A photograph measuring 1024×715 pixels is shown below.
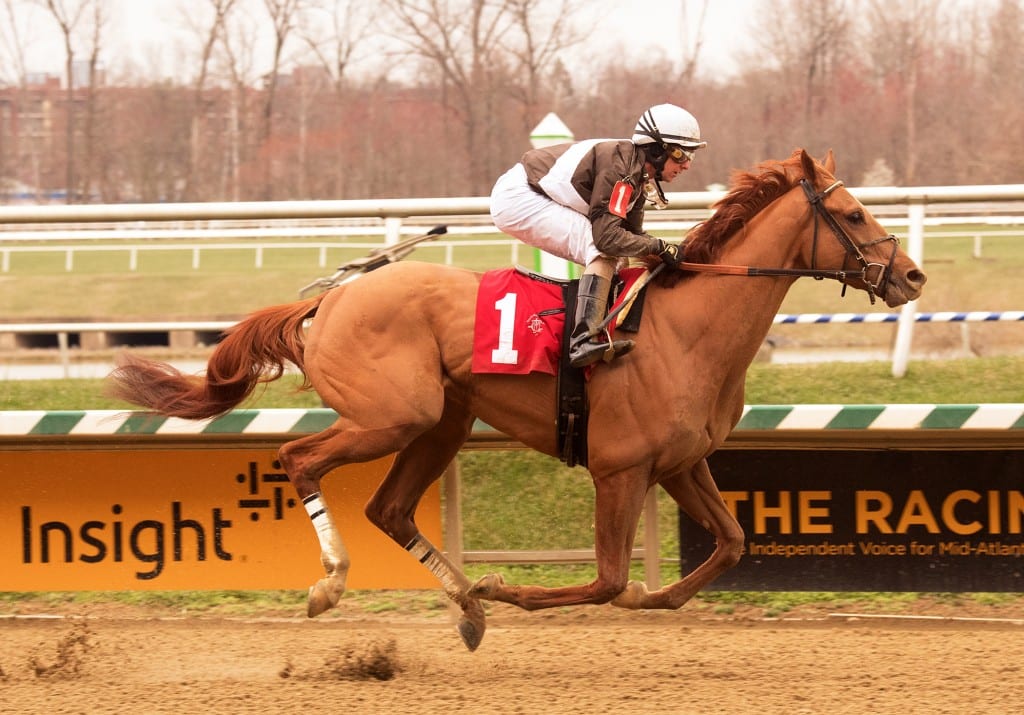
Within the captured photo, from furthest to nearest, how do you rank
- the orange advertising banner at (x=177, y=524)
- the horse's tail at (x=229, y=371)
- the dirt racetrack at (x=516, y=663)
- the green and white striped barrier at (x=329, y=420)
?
the orange advertising banner at (x=177, y=524) < the green and white striped barrier at (x=329, y=420) < the horse's tail at (x=229, y=371) < the dirt racetrack at (x=516, y=663)

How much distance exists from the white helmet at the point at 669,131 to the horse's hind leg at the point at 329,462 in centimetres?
128

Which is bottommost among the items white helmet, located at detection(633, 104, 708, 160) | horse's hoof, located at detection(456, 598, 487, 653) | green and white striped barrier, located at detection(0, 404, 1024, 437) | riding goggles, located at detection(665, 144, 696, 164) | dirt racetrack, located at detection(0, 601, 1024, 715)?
dirt racetrack, located at detection(0, 601, 1024, 715)

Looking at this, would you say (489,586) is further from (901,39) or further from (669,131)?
(901,39)

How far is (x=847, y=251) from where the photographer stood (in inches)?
181

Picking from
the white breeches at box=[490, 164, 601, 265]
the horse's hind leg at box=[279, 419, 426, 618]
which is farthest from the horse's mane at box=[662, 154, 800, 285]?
the horse's hind leg at box=[279, 419, 426, 618]

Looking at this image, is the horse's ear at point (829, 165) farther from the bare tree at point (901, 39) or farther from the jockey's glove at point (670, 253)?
the bare tree at point (901, 39)

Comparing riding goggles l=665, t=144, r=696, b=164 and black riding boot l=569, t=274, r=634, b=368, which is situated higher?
riding goggles l=665, t=144, r=696, b=164

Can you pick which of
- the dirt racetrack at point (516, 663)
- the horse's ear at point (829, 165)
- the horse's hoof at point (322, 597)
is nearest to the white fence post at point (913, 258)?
the dirt racetrack at point (516, 663)

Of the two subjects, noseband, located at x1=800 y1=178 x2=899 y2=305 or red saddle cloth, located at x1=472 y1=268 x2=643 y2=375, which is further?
red saddle cloth, located at x1=472 y1=268 x2=643 y2=375

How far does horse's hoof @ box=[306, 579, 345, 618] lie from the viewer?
4695 millimetres

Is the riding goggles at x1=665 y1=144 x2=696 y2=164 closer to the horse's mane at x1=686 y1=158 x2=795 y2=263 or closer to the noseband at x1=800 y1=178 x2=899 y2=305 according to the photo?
the horse's mane at x1=686 y1=158 x2=795 y2=263

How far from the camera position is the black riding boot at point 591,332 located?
4.54m

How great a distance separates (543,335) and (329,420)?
44.6 inches

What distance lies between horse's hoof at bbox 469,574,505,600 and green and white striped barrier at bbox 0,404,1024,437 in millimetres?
882
